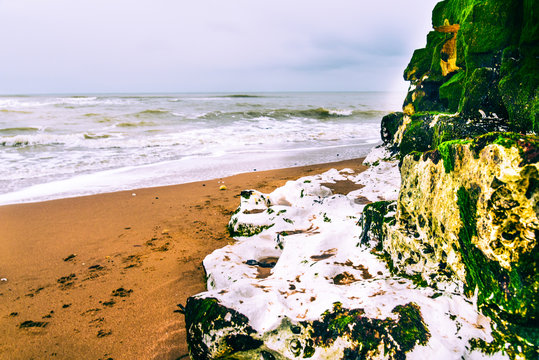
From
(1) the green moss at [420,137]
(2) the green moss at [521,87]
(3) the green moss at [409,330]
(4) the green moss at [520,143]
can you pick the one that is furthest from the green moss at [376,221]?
(1) the green moss at [420,137]

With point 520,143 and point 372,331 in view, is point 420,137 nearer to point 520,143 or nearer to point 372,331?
point 520,143

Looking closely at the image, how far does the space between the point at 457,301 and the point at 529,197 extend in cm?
72

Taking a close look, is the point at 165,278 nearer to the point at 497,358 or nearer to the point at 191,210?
the point at 191,210

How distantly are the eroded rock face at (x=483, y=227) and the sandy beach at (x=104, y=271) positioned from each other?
178cm

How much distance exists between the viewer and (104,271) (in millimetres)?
3193

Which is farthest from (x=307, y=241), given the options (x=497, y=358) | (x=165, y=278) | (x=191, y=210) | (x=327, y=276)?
(x=191, y=210)

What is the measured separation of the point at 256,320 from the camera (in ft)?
6.22

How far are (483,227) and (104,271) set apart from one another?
10.6 ft

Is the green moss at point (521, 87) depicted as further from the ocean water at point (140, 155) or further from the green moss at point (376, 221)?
the ocean water at point (140, 155)

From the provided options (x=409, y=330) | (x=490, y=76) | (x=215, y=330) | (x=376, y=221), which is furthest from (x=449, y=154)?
(x=490, y=76)

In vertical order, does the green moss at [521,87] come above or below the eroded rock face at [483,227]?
above

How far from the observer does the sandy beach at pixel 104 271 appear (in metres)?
2.24

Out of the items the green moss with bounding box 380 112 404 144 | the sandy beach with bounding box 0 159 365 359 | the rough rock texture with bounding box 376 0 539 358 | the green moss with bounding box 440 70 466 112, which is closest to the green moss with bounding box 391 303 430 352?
the rough rock texture with bounding box 376 0 539 358

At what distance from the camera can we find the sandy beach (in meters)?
2.24
